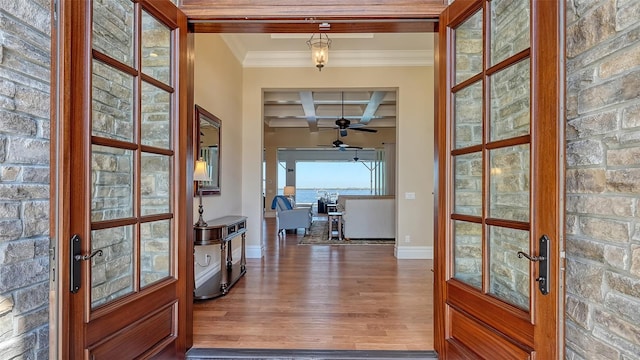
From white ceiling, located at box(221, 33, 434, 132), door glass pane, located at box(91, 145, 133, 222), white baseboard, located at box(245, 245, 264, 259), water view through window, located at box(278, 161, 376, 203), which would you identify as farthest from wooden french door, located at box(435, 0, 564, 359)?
water view through window, located at box(278, 161, 376, 203)

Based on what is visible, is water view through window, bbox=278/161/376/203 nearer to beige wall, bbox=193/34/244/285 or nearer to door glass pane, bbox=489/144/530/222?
beige wall, bbox=193/34/244/285

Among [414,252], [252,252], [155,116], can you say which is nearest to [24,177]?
[155,116]

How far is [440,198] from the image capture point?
2.11m

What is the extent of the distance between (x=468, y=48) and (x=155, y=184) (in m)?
1.91

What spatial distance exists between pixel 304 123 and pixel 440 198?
967cm

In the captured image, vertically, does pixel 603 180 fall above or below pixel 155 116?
below

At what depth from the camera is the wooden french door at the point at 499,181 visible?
4.49 feet

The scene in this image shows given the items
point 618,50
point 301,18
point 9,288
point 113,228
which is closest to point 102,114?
point 113,228

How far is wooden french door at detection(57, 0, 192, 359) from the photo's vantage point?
1.40 metres

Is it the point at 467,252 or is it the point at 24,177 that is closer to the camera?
the point at 24,177

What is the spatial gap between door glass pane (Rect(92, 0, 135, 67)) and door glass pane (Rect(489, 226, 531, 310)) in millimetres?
2005

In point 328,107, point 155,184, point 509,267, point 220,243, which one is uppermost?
point 328,107

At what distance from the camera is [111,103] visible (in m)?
1.69

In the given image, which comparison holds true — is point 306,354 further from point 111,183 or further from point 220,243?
point 220,243
